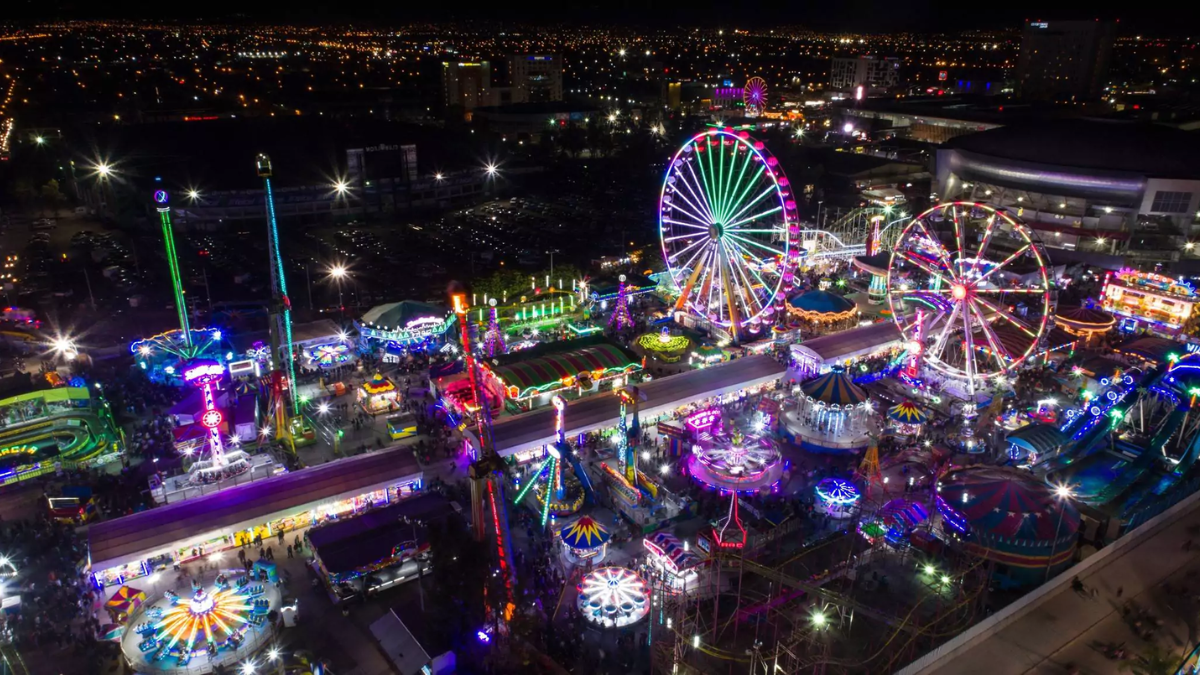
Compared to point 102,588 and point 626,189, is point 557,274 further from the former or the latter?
point 626,189

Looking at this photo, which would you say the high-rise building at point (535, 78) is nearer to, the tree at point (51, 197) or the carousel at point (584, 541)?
the tree at point (51, 197)

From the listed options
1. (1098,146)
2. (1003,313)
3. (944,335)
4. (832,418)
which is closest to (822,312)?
(944,335)

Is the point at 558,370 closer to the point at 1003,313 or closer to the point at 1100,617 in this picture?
the point at 1003,313

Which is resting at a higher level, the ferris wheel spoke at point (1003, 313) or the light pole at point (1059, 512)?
the ferris wheel spoke at point (1003, 313)

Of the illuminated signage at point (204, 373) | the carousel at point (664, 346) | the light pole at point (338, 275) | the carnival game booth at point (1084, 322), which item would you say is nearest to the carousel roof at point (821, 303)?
the carousel at point (664, 346)

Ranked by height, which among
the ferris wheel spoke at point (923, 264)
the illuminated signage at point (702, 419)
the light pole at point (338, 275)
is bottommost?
the light pole at point (338, 275)

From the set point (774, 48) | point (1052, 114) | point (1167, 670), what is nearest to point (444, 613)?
point (1167, 670)

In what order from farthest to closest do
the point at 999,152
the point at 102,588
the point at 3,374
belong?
the point at 999,152 → the point at 3,374 → the point at 102,588

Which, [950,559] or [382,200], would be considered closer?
[950,559]
